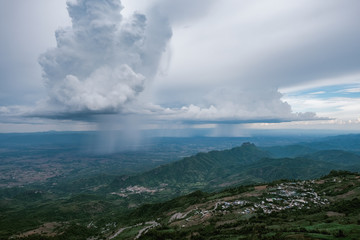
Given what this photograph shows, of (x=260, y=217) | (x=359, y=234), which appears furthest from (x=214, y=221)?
(x=359, y=234)

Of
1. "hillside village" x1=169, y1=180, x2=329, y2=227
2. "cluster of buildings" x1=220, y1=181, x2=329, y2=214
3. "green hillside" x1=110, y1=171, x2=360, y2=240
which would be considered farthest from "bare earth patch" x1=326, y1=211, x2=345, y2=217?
"cluster of buildings" x1=220, y1=181, x2=329, y2=214

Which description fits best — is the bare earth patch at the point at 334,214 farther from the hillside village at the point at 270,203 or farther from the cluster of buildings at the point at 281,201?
the cluster of buildings at the point at 281,201

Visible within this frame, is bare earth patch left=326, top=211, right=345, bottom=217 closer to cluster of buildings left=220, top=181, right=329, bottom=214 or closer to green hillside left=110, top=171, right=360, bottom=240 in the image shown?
green hillside left=110, top=171, right=360, bottom=240

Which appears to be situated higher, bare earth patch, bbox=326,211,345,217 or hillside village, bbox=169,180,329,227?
bare earth patch, bbox=326,211,345,217

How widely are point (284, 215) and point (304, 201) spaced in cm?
1983

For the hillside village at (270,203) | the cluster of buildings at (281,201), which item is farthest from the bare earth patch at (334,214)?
the cluster of buildings at (281,201)

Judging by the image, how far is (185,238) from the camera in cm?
4322

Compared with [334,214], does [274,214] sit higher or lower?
lower

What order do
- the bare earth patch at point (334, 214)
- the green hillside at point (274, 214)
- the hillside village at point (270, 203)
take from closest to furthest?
the green hillside at point (274, 214)
the bare earth patch at point (334, 214)
the hillside village at point (270, 203)

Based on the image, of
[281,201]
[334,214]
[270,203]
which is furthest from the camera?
[281,201]

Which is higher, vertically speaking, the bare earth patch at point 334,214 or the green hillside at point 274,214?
the bare earth patch at point 334,214

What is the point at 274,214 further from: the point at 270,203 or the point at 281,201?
the point at 281,201

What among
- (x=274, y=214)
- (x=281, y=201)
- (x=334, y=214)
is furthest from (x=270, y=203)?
(x=334, y=214)

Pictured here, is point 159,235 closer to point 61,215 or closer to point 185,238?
point 185,238
